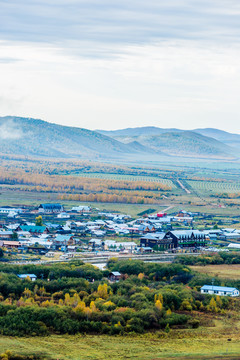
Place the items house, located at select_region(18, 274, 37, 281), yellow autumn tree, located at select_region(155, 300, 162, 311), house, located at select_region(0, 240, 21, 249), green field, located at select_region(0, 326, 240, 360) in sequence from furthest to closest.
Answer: house, located at select_region(0, 240, 21, 249), house, located at select_region(18, 274, 37, 281), yellow autumn tree, located at select_region(155, 300, 162, 311), green field, located at select_region(0, 326, 240, 360)

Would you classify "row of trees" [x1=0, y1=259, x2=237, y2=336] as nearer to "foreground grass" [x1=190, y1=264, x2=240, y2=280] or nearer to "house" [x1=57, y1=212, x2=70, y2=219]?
"foreground grass" [x1=190, y1=264, x2=240, y2=280]

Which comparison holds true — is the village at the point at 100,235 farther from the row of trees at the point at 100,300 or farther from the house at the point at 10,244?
the row of trees at the point at 100,300

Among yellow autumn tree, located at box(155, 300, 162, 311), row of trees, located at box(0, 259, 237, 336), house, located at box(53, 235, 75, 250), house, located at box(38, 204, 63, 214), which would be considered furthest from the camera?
house, located at box(38, 204, 63, 214)

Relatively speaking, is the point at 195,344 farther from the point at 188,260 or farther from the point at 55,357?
the point at 188,260

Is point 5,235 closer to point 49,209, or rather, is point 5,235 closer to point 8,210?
point 8,210

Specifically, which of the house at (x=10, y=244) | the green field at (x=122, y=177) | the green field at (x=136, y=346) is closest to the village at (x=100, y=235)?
the house at (x=10, y=244)

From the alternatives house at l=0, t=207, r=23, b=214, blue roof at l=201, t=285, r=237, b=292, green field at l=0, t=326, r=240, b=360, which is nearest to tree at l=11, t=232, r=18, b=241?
house at l=0, t=207, r=23, b=214

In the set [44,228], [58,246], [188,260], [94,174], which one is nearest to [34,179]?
[94,174]
